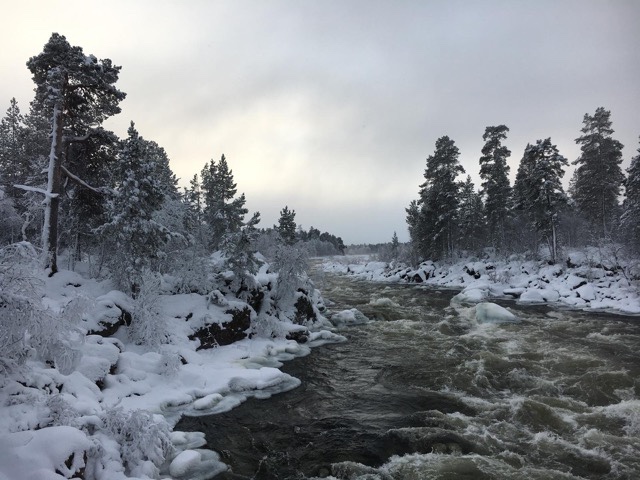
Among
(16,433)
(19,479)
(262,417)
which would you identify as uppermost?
(16,433)

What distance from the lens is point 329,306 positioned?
36312 millimetres

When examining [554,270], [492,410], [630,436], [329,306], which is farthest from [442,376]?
[554,270]

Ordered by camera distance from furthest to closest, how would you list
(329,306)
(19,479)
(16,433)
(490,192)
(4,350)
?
1. (490,192)
2. (329,306)
3. (4,350)
4. (16,433)
5. (19,479)

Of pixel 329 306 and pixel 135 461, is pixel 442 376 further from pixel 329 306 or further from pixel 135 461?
pixel 329 306

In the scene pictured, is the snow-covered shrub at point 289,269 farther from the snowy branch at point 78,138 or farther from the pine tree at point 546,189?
the pine tree at point 546,189

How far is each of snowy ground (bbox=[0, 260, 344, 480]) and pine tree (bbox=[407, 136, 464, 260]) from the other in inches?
1733

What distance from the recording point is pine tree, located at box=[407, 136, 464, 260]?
56.7 m

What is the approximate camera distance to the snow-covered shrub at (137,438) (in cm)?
804

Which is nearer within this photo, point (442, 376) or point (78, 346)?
point (78, 346)

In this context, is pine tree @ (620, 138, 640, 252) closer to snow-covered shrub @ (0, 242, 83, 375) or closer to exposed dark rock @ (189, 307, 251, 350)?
exposed dark rock @ (189, 307, 251, 350)

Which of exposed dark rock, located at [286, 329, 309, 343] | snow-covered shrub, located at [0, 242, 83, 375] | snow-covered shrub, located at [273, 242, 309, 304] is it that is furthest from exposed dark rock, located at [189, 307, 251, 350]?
snow-covered shrub, located at [0, 242, 83, 375]

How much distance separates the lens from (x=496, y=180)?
168ft

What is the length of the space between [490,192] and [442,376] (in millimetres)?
43170

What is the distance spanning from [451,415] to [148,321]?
504 inches
